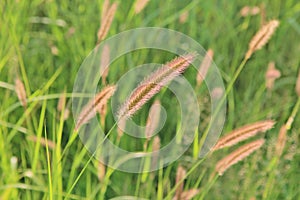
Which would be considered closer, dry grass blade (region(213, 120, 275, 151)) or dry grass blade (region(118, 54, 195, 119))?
dry grass blade (region(118, 54, 195, 119))

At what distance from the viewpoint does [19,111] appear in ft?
4.74

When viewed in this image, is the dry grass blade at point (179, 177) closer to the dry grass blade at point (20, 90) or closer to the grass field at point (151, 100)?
the grass field at point (151, 100)

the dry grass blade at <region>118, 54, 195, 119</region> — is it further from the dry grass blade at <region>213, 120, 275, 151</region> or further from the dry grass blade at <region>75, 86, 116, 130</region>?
the dry grass blade at <region>213, 120, 275, 151</region>

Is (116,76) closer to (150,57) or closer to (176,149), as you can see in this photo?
(150,57)

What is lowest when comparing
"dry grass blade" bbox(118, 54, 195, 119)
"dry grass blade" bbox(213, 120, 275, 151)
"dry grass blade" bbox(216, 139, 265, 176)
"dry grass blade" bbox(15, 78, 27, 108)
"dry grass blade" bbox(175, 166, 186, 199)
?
"dry grass blade" bbox(175, 166, 186, 199)

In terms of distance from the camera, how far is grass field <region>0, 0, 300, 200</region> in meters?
1.25

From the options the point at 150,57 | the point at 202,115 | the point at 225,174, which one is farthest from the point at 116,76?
the point at 225,174

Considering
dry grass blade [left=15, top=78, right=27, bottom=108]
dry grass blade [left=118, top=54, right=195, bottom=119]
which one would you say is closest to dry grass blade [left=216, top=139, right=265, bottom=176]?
dry grass blade [left=118, top=54, right=195, bottom=119]

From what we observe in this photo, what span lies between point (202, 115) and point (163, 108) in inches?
4.8

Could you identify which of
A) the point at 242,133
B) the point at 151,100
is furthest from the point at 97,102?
the point at 151,100

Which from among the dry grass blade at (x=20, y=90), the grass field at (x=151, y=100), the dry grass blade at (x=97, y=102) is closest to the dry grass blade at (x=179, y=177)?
the grass field at (x=151, y=100)

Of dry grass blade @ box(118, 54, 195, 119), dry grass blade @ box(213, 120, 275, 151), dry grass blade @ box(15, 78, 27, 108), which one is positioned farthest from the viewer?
dry grass blade @ box(15, 78, 27, 108)

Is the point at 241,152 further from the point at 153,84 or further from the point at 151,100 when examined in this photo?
the point at 151,100

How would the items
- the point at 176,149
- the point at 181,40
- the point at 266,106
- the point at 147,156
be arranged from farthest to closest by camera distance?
the point at 181,40
the point at 266,106
the point at 176,149
the point at 147,156
